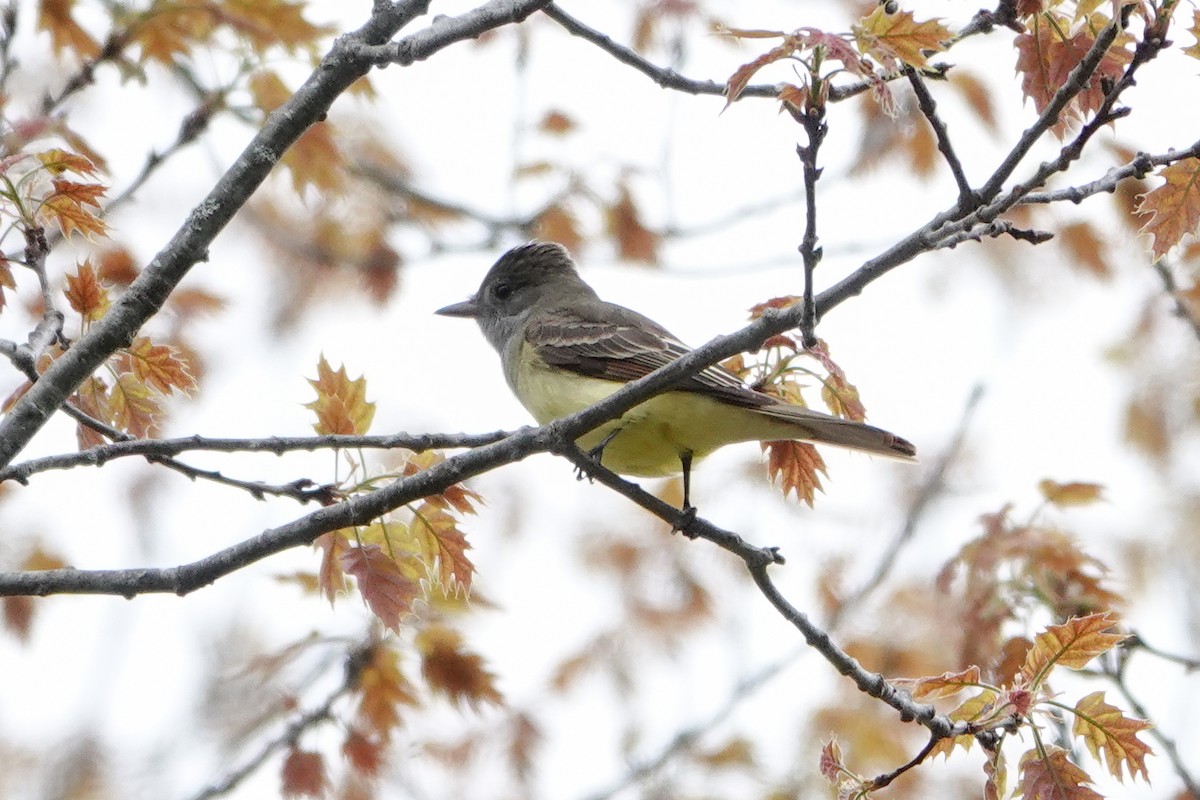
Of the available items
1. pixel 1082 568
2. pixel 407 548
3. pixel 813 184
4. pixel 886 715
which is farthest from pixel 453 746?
pixel 813 184

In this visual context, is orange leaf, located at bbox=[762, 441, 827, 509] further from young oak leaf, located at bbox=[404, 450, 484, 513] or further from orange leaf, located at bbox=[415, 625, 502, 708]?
orange leaf, located at bbox=[415, 625, 502, 708]

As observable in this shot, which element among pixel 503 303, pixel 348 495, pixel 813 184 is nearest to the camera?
pixel 813 184

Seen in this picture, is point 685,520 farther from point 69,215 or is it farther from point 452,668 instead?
point 69,215

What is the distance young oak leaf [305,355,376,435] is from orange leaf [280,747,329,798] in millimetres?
2429

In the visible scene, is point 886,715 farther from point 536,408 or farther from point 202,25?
point 202,25

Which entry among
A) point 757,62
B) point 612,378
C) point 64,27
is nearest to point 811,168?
point 757,62

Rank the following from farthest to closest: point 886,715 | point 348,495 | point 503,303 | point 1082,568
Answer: point 886,715
point 503,303
point 1082,568
point 348,495

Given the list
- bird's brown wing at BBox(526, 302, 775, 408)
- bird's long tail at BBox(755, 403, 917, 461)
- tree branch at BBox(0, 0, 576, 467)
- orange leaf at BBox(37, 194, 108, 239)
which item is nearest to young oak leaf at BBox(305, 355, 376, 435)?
tree branch at BBox(0, 0, 576, 467)

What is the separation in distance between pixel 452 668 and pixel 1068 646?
322 centimetres

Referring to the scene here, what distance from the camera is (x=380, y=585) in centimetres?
405

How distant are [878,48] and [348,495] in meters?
1.97

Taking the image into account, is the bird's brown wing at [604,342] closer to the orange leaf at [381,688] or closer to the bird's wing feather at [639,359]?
the bird's wing feather at [639,359]

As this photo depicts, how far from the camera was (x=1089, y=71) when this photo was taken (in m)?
3.14

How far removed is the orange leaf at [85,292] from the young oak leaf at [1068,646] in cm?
291
